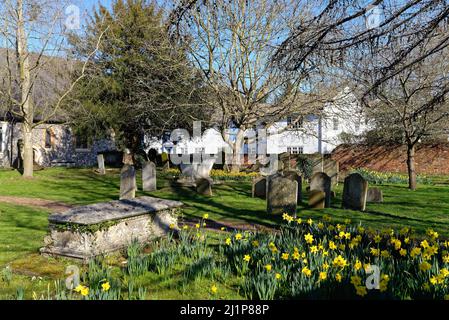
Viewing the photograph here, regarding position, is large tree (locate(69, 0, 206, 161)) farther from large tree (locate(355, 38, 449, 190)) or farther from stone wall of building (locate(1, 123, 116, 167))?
large tree (locate(355, 38, 449, 190))

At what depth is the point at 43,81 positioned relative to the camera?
23906 millimetres

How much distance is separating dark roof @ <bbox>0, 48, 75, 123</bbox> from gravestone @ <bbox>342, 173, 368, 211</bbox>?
48.3ft

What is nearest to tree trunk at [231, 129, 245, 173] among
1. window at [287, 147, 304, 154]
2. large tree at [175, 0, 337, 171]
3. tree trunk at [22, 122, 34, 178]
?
large tree at [175, 0, 337, 171]

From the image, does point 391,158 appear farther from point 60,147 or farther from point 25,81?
point 60,147

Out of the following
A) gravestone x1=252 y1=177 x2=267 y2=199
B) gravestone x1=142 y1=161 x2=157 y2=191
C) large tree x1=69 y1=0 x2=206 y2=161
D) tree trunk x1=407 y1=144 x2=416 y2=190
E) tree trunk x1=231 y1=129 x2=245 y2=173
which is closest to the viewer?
gravestone x1=252 y1=177 x2=267 y2=199

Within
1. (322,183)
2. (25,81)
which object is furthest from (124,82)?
(322,183)

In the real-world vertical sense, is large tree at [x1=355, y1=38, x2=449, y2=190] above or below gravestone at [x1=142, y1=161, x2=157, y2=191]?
above

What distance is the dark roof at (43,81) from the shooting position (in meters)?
20.2

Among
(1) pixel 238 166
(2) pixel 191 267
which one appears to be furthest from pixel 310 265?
(1) pixel 238 166

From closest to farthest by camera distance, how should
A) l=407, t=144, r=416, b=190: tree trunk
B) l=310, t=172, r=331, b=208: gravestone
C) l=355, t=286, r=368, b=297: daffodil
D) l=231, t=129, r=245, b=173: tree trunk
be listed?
1. l=355, t=286, r=368, b=297: daffodil
2. l=310, t=172, r=331, b=208: gravestone
3. l=407, t=144, r=416, b=190: tree trunk
4. l=231, t=129, r=245, b=173: tree trunk

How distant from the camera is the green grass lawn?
233 inches

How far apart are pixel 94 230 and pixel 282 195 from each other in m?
5.88

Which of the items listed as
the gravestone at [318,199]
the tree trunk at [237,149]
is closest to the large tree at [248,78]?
the tree trunk at [237,149]

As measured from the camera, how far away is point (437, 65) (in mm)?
15914
